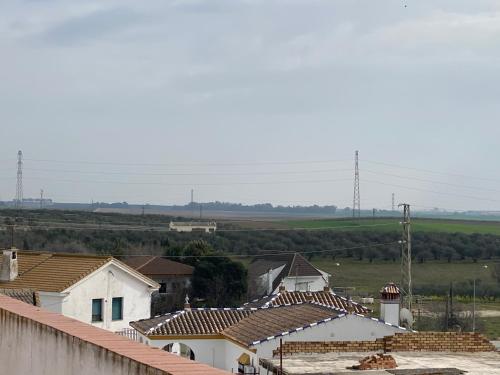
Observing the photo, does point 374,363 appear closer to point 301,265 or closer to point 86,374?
point 86,374

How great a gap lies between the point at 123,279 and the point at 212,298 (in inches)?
690

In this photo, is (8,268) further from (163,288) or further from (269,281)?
(269,281)

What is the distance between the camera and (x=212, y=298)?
184 feet

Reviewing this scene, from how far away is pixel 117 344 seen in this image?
649 cm

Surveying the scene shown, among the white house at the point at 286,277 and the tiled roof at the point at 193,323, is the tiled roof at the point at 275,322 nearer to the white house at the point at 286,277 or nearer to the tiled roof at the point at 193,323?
the tiled roof at the point at 193,323

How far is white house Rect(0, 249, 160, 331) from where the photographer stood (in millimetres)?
36125

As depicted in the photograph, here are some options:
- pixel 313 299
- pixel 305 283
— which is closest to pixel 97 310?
pixel 313 299

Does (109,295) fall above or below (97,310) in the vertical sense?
above

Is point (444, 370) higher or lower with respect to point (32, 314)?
lower

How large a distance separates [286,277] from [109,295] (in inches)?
1081

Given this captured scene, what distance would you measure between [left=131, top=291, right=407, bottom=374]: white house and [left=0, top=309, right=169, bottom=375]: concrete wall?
47.1 ft

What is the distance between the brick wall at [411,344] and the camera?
69.3 ft

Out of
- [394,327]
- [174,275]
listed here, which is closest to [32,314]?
[394,327]

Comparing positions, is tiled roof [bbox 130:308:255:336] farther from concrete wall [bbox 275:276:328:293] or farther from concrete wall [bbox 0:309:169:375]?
concrete wall [bbox 275:276:328:293]
